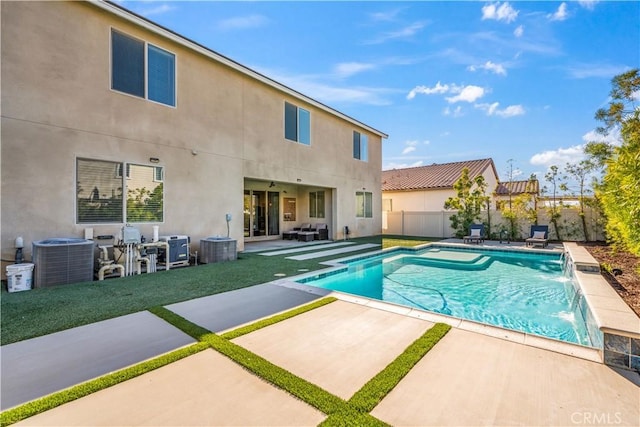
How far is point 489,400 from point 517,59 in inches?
508

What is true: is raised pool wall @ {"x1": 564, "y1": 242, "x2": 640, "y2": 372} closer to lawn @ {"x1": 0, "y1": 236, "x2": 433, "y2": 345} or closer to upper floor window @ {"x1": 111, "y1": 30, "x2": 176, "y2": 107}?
lawn @ {"x1": 0, "y1": 236, "x2": 433, "y2": 345}

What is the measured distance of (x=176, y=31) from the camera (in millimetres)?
8602

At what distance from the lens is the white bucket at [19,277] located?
18.3ft

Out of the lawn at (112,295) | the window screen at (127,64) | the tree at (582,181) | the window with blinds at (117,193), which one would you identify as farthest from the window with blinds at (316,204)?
the tree at (582,181)

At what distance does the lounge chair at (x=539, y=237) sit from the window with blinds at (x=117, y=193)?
562 inches

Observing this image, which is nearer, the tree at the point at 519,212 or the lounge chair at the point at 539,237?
the lounge chair at the point at 539,237

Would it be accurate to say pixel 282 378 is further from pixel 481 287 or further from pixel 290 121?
pixel 290 121

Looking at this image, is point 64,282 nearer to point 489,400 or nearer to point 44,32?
point 44,32

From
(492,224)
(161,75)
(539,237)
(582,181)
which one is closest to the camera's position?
(161,75)

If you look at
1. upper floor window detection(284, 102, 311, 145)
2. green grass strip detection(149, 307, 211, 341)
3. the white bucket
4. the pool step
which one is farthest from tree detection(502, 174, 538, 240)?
the white bucket

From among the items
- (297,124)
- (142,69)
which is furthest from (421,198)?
(142,69)

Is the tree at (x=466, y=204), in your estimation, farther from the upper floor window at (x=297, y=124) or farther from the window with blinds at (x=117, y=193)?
the window with blinds at (x=117, y=193)

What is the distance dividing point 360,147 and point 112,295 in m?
14.6

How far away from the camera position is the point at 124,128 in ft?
25.5
